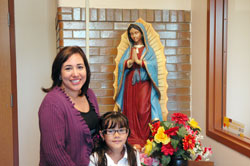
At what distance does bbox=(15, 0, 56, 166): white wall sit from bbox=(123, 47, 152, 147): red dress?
1208 millimetres

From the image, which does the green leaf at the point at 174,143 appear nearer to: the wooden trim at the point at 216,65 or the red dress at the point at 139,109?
the red dress at the point at 139,109

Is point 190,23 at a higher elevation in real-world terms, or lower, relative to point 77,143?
higher


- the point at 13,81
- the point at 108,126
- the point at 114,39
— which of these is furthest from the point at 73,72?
the point at 13,81

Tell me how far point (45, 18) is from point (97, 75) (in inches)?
38.9

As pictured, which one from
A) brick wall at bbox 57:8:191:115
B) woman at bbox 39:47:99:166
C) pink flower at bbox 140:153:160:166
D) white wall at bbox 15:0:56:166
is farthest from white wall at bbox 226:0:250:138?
white wall at bbox 15:0:56:166

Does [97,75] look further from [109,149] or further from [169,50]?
[109,149]

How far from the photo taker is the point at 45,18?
2879 mm

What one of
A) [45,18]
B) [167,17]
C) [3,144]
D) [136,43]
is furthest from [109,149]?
[45,18]

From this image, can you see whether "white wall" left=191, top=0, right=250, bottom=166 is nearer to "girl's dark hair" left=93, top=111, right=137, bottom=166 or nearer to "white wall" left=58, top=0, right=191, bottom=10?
"white wall" left=58, top=0, right=191, bottom=10

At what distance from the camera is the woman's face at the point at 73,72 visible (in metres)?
1.28

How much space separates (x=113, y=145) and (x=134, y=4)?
5.26ft

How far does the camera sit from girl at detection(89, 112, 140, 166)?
1376 mm

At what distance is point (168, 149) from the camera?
1618mm

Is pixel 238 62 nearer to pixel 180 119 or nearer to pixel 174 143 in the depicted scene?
pixel 180 119
